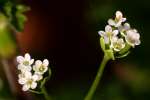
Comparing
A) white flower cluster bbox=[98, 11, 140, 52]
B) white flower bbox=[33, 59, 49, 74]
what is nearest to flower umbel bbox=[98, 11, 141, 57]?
white flower cluster bbox=[98, 11, 140, 52]

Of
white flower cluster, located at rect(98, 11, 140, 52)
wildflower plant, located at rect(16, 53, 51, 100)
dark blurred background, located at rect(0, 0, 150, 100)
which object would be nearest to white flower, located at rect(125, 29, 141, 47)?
white flower cluster, located at rect(98, 11, 140, 52)

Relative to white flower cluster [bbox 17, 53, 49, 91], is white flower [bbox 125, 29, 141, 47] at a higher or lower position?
higher

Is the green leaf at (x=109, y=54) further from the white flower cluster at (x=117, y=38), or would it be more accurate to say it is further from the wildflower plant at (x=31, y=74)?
the wildflower plant at (x=31, y=74)

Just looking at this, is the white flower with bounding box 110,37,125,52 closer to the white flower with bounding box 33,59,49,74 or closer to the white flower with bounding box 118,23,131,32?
the white flower with bounding box 118,23,131,32

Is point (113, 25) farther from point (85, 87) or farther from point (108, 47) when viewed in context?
point (85, 87)

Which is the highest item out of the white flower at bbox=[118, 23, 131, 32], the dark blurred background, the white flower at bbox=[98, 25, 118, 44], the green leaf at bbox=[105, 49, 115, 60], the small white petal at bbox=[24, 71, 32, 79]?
the dark blurred background

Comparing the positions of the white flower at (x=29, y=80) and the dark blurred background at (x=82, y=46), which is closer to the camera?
the white flower at (x=29, y=80)

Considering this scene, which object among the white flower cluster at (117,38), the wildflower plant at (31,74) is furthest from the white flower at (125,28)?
the wildflower plant at (31,74)

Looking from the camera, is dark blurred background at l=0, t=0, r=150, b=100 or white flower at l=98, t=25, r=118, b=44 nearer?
white flower at l=98, t=25, r=118, b=44
